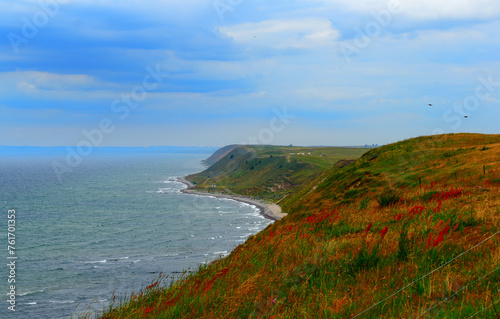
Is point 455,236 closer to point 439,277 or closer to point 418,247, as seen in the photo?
point 418,247

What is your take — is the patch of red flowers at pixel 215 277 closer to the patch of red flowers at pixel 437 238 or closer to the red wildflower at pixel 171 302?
the red wildflower at pixel 171 302

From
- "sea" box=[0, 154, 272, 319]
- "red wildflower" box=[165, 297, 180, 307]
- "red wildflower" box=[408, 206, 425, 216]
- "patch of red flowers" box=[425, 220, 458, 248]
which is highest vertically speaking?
"red wildflower" box=[408, 206, 425, 216]

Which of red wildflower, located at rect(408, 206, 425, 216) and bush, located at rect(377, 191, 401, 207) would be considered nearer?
red wildflower, located at rect(408, 206, 425, 216)

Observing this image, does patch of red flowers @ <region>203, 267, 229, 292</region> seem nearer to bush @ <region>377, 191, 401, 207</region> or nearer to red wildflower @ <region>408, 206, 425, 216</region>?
red wildflower @ <region>408, 206, 425, 216</region>

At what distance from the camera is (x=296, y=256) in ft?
30.4

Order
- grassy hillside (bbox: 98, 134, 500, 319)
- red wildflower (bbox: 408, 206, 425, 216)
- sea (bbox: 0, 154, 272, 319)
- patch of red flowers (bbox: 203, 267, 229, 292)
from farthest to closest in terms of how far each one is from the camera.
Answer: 1. sea (bbox: 0, 154, 272, 319)
2. red wildflower (bbox: 408, 206, 425, 216)
3. patch of red flowers (bbox: 203, 267, 229, 292)
4. grassy hillside (bbox: 98, 134, 500, 319)

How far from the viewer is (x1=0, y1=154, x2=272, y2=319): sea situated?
4984 cm

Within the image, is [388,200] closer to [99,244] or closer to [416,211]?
[416,211]

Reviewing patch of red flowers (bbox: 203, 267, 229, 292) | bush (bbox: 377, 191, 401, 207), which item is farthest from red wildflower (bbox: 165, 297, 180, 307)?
bush (bbox: 377, 191, 401, 207)

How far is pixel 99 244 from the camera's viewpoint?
261 ft

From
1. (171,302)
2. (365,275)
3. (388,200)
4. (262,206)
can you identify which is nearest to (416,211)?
(388,200)

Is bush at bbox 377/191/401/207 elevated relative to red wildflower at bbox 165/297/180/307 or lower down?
elevated

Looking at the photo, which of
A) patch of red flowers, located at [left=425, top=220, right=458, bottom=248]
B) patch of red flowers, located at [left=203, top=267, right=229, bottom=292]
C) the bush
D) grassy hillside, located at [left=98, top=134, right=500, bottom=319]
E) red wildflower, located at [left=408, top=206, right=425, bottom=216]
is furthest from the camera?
the bush

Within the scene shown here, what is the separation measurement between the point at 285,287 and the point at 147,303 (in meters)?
3.35
